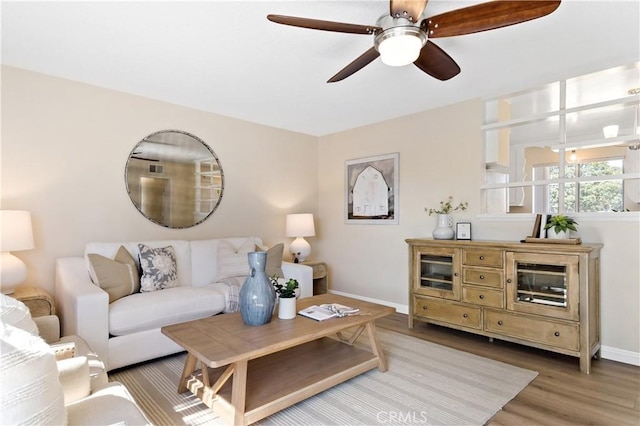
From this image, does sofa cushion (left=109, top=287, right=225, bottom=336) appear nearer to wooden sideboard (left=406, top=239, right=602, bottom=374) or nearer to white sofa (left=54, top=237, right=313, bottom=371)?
white sofa (left=54, top=237, right=313, bottom=371)

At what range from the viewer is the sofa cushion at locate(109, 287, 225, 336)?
2.53 metres

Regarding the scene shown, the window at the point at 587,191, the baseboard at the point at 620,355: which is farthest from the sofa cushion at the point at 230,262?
the window at the point at 587,191

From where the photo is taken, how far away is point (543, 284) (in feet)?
9.18

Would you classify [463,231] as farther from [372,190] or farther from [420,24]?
[420,24]

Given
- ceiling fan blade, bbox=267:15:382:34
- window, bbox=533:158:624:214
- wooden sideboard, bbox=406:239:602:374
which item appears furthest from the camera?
window, bbox=533:158:624:214

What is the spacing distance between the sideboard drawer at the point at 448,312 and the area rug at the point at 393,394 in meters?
0.38

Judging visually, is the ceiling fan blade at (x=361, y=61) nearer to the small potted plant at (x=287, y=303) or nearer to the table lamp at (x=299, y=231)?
the small potted plant at (x=287, y=303)

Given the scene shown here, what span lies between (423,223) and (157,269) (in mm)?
2807

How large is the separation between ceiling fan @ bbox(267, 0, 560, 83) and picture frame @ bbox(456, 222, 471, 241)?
79.1 inches

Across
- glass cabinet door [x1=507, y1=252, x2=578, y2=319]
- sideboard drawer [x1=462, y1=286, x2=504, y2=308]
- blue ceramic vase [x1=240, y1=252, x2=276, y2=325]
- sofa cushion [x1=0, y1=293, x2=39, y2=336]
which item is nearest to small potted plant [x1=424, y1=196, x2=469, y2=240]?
sideboard drawer [x1=462, y1=286, x2=504, y2=308]

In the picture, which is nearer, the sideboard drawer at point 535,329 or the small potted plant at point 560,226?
the sideboard drawer at point 535,329

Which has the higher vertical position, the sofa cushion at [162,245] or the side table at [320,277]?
the sofa cushion at [162,245]

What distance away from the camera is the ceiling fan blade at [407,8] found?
1.66 m

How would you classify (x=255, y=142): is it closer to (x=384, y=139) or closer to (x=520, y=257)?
(x=384, y=139)
